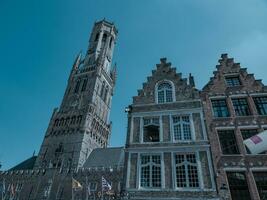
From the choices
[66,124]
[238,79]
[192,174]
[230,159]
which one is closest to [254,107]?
[238,79]

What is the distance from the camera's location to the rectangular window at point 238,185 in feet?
41.7

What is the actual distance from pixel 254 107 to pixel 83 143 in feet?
122

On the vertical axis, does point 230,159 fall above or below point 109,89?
below

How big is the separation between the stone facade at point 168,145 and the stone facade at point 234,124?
0.95 m

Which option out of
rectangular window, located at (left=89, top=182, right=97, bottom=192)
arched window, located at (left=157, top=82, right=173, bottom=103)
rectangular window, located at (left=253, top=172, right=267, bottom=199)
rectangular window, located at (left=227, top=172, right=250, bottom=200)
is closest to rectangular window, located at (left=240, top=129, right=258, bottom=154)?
rectangular window, located at (left=253, top=172, right=267, bottom=199)

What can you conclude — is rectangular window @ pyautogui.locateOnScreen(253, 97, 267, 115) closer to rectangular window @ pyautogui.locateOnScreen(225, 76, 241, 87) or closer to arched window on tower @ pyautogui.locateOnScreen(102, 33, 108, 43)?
rectangular window @ pyautogui.locateOnScreen(225, 76, 241, 87)

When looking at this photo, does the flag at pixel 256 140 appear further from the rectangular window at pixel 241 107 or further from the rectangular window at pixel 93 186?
the rectangular window at pixel 93 186

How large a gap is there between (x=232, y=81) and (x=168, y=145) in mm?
9051

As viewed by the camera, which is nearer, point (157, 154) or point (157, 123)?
point (157, 154)

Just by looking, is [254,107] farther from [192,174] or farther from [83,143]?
[83,143]

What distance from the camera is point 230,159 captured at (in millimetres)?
13906

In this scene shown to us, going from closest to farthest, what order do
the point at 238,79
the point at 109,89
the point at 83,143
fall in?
1. the point at 238,79
2. the point at 83,143
3. the point at 109,89

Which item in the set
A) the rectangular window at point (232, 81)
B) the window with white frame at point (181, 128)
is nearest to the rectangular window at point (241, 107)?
the rectangular window at point (232, 81)

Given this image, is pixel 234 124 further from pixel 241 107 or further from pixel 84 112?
pixel 84 112
